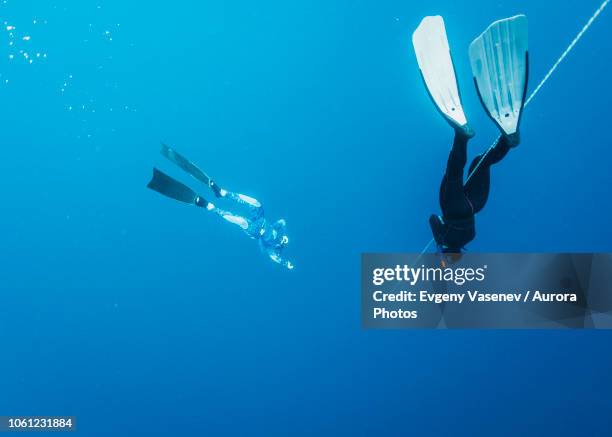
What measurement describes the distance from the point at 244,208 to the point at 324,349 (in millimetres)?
590

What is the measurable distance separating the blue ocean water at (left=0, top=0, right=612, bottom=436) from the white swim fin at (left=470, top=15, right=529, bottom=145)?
78 millimetres

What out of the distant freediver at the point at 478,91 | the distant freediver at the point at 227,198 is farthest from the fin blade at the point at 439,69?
the distant freediver at the point at 227,198

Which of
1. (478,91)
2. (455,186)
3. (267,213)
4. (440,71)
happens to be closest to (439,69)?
(440,71)

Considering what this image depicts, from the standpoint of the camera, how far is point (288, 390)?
1894mm

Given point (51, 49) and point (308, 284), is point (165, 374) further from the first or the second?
point (51, 49)

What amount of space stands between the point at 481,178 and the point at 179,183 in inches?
41.8

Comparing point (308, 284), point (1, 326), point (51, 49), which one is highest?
point (51, 49)

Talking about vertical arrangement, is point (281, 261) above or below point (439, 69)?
below

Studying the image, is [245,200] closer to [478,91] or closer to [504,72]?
[478,91]

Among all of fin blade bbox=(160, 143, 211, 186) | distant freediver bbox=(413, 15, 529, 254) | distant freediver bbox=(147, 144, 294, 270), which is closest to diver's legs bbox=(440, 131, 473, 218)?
distant freediver bbox=(413, 15, 529, 254)

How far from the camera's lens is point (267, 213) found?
1.83 m

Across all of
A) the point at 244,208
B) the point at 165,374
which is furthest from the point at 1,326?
the point at 244,208

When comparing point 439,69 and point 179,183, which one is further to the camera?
point 179,183

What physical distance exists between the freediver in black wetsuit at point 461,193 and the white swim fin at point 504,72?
8 centimetres
